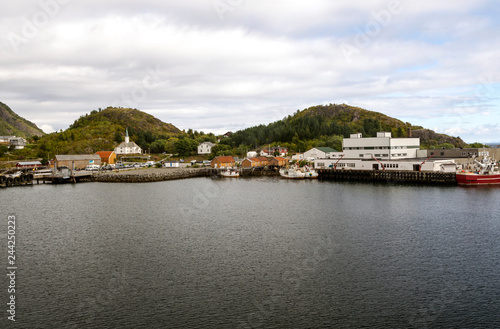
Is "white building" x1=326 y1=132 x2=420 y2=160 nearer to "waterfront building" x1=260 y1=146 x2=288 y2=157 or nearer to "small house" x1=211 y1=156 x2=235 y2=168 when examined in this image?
"small house" x1=211 y1=156 x2=235 y2=168

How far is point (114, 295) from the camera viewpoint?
1736cm

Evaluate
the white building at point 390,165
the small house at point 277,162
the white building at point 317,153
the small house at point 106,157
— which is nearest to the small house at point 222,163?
the small house at point 277,162

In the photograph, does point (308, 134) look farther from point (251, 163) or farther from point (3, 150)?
point (3, 150)

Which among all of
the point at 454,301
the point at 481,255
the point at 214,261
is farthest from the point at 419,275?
the point at 214,261

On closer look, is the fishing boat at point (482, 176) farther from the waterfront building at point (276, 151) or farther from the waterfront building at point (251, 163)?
the waterfront building at point (276, 151)

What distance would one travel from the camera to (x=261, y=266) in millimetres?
20547

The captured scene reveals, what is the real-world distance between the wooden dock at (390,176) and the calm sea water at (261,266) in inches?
659

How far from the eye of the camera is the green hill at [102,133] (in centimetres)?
10353

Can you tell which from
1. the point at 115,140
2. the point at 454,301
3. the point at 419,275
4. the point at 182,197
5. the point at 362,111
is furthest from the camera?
the point at 362,111

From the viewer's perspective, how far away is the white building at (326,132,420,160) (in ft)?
215

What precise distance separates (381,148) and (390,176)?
7794 mm

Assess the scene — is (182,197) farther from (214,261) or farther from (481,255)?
(481,255)

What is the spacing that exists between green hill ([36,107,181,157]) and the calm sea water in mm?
70297

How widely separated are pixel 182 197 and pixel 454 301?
34666 millimetres
